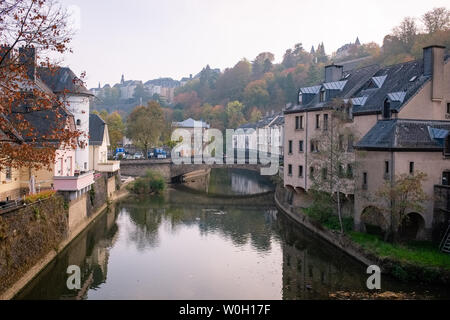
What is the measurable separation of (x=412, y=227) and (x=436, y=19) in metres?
50.8

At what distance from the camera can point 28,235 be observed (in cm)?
2108

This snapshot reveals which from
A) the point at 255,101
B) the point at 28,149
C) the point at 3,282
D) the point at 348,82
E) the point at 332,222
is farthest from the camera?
the point at 255,101

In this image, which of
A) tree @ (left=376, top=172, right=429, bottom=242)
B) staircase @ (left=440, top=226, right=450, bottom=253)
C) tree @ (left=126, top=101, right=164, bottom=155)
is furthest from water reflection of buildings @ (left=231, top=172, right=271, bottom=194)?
staircase @ (left=440, top=226, right=450, bottom=253)

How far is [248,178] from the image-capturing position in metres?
76.4

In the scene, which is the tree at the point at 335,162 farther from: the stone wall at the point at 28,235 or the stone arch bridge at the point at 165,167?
the stone arch bridge at the point at 165,167

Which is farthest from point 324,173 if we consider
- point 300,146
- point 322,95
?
point 322,95

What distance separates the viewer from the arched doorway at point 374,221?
27255mm

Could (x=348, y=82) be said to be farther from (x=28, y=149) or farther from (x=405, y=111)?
(x=28, y=149)

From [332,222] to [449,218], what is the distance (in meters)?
7.77

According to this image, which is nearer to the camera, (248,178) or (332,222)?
(332,222)

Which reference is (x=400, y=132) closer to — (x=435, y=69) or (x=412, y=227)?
(x=435, y=69)

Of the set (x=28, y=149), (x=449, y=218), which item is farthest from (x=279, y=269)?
(x=28, y=149)

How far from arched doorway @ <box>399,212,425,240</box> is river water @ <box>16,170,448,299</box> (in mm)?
3618

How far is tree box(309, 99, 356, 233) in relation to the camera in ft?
93.4
